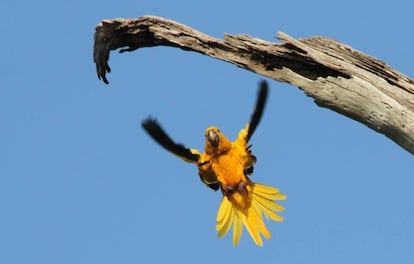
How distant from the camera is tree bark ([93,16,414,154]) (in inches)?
320

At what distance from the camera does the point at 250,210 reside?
8359mm

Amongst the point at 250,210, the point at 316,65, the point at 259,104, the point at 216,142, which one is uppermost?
the point at 316,65

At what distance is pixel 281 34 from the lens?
28.0 feet

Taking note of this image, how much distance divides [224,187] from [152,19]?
1.82 meters

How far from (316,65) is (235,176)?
3.99ft

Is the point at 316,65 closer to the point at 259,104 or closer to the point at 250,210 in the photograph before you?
the point at 259,104

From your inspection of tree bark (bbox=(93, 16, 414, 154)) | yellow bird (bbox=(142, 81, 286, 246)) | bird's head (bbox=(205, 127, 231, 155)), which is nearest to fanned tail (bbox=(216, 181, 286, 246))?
yellow bird (bbox=(142, 81, 286, 246))

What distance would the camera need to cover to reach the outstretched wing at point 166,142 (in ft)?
26.9

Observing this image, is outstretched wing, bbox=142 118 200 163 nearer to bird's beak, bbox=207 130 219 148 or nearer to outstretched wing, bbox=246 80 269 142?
bird's beak, bbox=207 130 219 148

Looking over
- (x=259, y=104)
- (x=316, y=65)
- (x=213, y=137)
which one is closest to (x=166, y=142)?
(x=213, y=137)

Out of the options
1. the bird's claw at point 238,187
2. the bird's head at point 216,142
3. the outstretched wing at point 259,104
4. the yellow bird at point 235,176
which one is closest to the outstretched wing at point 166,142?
the yellow bird at point 235,176

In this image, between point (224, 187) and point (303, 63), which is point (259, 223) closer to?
point (224, 187)

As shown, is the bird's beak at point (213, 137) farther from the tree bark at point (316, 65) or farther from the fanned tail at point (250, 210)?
the tree bark at point (316, 65)

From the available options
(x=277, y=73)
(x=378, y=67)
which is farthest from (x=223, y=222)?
(x=378, y=67)
